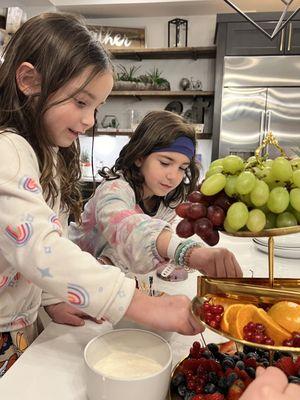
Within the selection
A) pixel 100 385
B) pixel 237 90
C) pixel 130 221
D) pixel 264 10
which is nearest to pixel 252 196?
pixel 100 385

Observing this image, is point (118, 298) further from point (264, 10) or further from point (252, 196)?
point (264, 10)

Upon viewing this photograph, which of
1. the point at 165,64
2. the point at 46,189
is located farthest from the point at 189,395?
the point at 165,64

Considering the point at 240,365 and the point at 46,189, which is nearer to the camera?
the point at 240,365

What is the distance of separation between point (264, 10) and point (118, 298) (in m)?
4.13

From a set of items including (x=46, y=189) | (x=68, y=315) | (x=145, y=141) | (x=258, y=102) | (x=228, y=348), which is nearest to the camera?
(x=228, y=348)

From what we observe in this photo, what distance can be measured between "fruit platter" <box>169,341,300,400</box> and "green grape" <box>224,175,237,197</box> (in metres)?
0.27

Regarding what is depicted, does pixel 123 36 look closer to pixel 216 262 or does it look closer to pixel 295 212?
pixel 216 262

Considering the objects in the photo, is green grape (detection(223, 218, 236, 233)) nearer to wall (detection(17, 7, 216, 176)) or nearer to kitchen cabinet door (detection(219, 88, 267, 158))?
kitchen cabinet door (detection(219, 88, 267, 158))

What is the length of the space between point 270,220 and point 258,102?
343 cm

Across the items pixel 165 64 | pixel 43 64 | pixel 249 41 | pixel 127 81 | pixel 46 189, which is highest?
pixel 249 41

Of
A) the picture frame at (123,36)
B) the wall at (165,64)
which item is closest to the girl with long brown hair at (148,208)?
the wall at (165,64)

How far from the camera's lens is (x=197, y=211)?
0.61 metres

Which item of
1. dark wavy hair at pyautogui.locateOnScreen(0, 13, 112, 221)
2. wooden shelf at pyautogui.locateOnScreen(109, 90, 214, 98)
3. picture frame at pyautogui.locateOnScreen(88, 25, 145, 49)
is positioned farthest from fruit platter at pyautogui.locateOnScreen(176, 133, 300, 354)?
picture frame at pyautogui.locateOnScreen(88, 25, 145, 49)

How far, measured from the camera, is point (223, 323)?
0.56m
